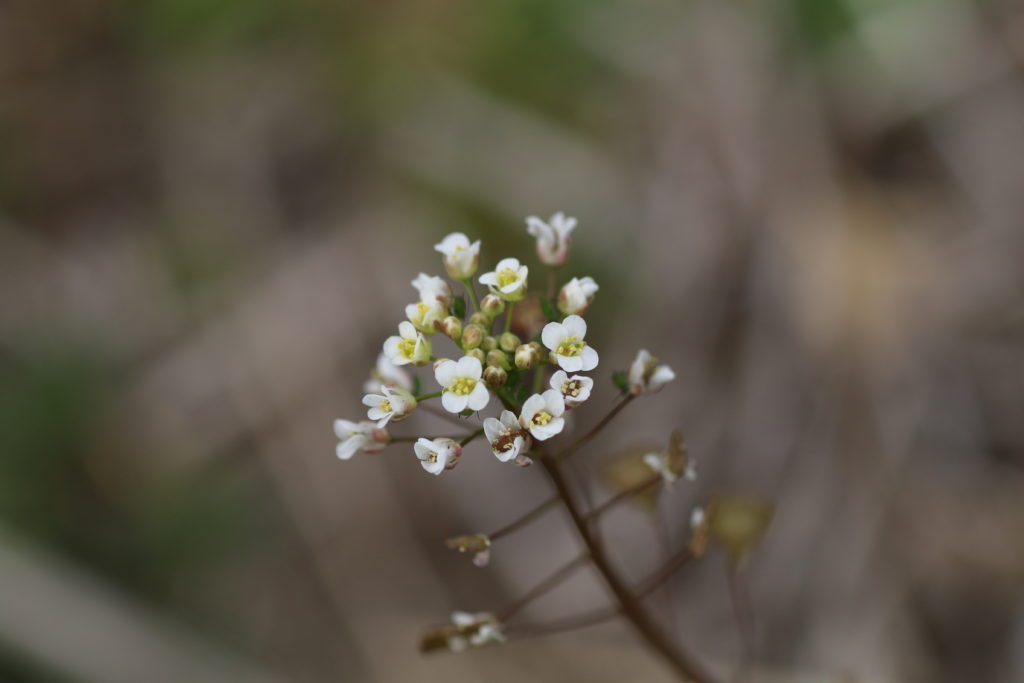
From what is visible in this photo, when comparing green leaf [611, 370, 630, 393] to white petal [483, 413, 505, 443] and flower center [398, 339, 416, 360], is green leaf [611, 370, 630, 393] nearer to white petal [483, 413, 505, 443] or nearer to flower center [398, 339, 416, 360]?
white petal [483, 413, 505, 443]

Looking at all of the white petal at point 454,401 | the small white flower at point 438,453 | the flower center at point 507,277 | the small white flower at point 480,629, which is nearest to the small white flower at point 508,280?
the flower center at point 507,277

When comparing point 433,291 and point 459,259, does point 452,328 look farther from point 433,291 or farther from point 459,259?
point 459,259

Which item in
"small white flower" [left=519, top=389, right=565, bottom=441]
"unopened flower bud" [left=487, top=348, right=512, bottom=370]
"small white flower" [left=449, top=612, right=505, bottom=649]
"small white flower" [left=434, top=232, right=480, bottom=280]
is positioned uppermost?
"small white flower" [left=434, top=232, right=480, bottom=280]

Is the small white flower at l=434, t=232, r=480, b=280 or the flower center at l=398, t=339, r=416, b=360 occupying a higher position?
the small white flower at l=434, t=232, r=480, b=280

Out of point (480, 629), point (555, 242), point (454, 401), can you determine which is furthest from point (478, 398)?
point (480, 629)

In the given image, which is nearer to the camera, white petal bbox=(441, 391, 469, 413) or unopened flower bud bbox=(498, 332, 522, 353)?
white petal bbox=(441, 391, 469, 413)

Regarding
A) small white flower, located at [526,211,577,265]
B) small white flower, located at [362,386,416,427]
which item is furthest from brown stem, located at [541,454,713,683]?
small white flower, located at [526,211,577,265]

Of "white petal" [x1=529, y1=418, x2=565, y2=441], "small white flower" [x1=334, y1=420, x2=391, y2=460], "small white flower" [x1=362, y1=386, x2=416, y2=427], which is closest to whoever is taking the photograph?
"white petal" [x1=529, y1=418, x2=565, y2=441]
